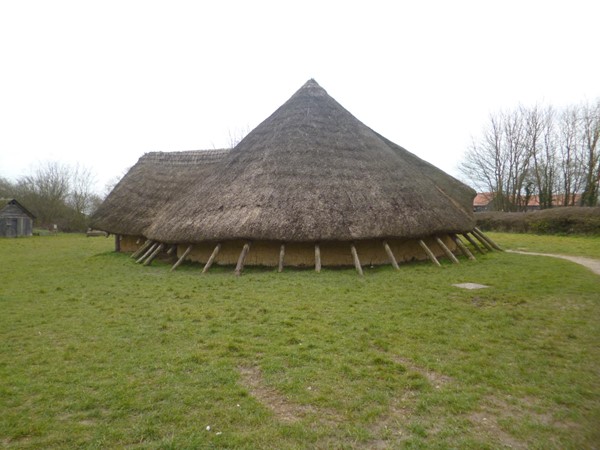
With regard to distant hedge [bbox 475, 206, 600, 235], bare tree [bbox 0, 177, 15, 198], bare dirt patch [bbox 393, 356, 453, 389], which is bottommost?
bare dirt patch [bbox 393, 356, 453, 389]

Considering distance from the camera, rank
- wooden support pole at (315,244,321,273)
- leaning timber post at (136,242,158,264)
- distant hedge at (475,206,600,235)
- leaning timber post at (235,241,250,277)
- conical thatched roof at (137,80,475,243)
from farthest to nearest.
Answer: distant hedge at (475,206,600,235)
leaning timber post at (136,242,158,264)
conical thatched roof at (137,80,475,243)
wooden support pole at (315,244,321,273)
leaning timber post at (235,241,250,277)

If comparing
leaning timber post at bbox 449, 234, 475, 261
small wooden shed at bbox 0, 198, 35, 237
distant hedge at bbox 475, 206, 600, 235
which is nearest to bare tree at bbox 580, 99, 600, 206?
distant hedge at bbox 475, 206, 600, 235

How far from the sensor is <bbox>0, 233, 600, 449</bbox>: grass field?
3.72m

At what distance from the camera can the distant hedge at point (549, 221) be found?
2558 cm

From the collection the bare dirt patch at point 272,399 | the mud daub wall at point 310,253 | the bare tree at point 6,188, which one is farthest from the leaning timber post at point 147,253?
the bare tree at point 6,188

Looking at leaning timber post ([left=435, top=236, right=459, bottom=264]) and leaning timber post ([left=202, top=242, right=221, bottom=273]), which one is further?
leaning timber post ([left=435, top=236, right=459, bottom=264])

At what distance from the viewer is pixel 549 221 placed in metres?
28.3

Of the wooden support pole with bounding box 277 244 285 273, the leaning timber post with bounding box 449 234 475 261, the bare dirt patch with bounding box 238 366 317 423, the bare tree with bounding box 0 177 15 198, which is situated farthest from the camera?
the bare tree with bounding box 0 177 15 198

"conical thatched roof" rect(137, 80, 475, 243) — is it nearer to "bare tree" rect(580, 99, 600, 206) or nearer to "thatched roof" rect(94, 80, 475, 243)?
"thatched roof" rect(94, 80, 475, 243)

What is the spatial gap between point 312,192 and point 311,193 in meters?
0.07

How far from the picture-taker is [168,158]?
23.3 metres

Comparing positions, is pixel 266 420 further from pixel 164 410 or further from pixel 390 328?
pixel 390 328

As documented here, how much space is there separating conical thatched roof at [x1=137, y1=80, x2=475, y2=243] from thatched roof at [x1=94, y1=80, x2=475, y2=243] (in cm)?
3

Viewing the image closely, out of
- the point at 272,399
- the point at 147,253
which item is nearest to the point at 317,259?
the point at 147,253
